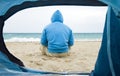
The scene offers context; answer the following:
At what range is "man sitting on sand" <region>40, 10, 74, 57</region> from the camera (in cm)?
583

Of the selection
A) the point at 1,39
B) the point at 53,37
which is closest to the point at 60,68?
the point at 53,37

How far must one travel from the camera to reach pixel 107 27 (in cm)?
244

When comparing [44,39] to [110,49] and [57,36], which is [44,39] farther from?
[110,49]

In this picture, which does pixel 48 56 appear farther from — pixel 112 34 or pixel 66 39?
pixel 112 34

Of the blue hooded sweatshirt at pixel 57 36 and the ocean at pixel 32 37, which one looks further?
the ocean at pixel 32 37

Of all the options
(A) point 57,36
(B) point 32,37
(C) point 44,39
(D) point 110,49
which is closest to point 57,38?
(A) point 57,36

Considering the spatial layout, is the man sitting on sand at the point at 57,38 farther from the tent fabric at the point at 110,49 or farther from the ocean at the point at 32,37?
the ocean at the point at 32,37

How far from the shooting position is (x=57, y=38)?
232 inches

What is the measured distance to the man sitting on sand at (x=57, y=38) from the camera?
19.1 ft

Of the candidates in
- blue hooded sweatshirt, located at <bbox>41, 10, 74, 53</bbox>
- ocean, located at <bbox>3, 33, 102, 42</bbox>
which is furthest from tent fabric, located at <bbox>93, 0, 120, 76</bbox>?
ocean, located at <bbox>3, 33, 102, 42</bbox>

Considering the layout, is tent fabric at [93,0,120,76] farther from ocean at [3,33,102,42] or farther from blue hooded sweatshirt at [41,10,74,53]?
ocean at [3,33,102,42]

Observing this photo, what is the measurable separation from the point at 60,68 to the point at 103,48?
2.55 m

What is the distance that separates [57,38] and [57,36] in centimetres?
5

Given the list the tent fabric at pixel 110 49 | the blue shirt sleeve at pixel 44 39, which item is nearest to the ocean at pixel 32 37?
the blue shirt sleeve at pixel 44 39
